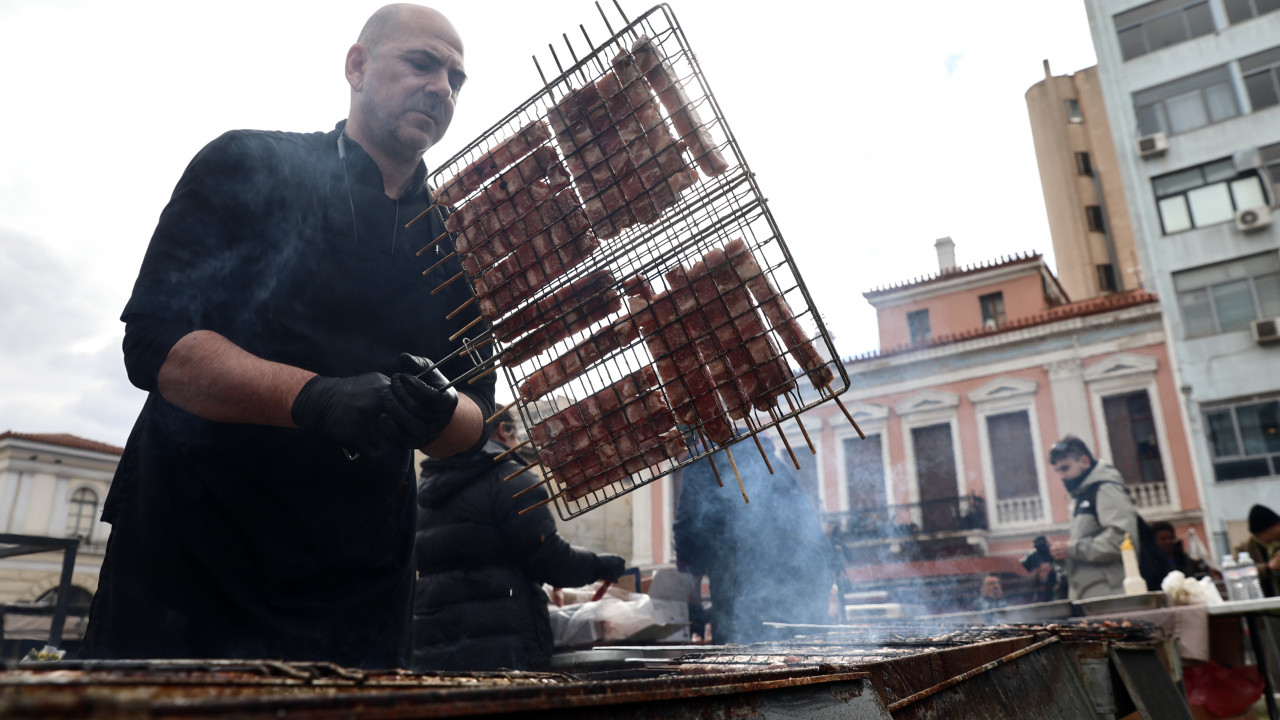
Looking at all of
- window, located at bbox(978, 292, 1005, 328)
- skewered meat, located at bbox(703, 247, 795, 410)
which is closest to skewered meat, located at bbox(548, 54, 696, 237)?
skewered meat, located at bbox(703, 247, 795, 410)

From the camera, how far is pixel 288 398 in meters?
1.71

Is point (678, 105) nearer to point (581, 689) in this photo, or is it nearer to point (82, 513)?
point (581, 689)

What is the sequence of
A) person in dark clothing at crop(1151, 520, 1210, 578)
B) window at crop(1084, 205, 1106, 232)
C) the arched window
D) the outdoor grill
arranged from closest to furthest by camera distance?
1. the outdoor grill
2. person in dark clothing at crop(1151, 520, 1210, 578)
3. the arched window
4. window at crop(1084, 205, 1106, 232)

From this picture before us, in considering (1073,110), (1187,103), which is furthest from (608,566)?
(1073,110)

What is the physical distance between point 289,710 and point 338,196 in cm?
189

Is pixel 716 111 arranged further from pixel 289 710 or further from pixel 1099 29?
pixel 1099 29

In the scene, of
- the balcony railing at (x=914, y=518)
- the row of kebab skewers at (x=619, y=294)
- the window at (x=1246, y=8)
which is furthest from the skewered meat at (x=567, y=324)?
the window at (x=1246, y=8)

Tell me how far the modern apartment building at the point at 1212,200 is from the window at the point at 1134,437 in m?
0.89

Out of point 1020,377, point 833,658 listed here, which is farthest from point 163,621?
point 1020,377

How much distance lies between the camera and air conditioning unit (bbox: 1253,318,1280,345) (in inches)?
730

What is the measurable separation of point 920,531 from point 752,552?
1703cm

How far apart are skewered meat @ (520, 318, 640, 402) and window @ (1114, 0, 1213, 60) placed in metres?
26.1

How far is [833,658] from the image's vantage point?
5.95 feet

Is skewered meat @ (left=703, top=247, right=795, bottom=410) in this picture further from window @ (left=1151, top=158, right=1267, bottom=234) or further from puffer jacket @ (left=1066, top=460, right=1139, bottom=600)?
window @ (left=1151, top=158, right=1267, bottom=234)
